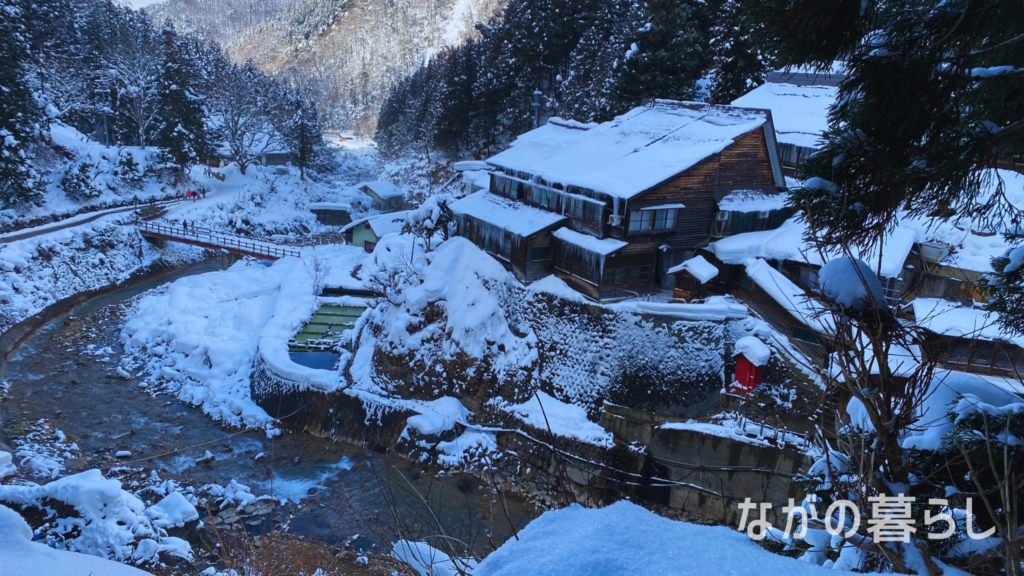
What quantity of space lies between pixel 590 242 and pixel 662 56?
12.8m

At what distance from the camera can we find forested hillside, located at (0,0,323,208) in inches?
1169

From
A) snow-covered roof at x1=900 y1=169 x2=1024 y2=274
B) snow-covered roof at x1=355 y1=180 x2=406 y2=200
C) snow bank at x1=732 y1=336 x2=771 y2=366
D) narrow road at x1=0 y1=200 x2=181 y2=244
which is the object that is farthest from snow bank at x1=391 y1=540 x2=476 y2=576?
snow-covered roof at x1=355 y1=180 x2=406 y2=200

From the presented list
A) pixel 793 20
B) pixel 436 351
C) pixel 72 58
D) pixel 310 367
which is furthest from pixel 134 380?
pixel 72 58

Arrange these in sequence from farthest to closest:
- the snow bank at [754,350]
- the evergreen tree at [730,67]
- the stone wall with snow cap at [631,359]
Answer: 1. the evergreen tree at [730,67]
2. the stone wall with snow cap at [631,359]
3. the snow bank at [754,350]

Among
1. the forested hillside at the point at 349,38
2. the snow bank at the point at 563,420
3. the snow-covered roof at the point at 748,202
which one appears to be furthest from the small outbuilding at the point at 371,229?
the forested hillside at the point at 349,38

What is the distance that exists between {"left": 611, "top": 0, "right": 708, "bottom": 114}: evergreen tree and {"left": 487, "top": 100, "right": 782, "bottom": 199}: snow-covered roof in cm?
475

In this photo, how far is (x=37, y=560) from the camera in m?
6.40

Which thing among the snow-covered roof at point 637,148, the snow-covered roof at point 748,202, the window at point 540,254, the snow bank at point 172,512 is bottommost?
the snow bank at point 172,512

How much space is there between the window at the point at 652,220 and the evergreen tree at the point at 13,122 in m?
30.4

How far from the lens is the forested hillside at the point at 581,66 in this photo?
26359 mm

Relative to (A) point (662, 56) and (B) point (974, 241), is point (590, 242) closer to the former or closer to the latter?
(B) point (974, 241)

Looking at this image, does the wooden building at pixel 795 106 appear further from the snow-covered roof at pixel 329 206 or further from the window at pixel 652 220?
the snow-covered roof at pixel 329 206

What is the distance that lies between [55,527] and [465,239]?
48.2 ft

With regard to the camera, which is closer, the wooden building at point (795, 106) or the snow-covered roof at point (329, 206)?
the wooden building at point (795, 106)
